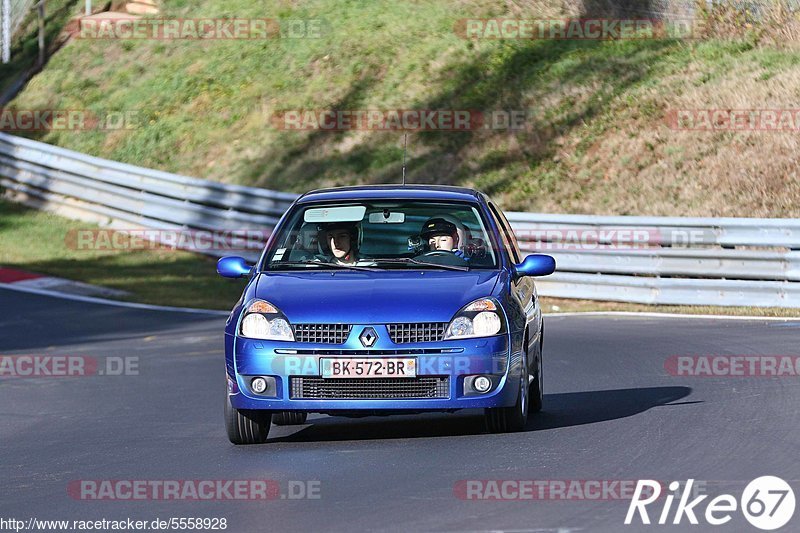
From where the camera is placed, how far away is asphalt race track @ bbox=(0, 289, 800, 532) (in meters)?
6.90

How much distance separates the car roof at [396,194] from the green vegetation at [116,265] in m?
10.5

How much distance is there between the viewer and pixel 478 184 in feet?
81.6

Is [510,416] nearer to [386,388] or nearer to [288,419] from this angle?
[386,388]

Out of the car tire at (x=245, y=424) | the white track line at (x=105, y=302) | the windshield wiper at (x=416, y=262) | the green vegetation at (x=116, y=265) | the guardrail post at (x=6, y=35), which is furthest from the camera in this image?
the guardrail post at (x=6, y=35)

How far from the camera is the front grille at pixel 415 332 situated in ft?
27.7

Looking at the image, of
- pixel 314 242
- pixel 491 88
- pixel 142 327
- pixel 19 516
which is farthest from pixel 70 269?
pixel 19 516

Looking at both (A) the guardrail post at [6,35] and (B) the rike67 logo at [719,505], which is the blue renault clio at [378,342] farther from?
(A) the guardrail post at [6,35]

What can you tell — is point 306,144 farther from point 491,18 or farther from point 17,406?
point 17,406

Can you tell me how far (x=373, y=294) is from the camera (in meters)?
8.62

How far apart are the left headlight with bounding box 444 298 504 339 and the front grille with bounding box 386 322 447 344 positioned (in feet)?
0.22

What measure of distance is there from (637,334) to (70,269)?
424 inches

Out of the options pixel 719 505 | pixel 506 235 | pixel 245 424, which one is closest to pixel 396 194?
pixel 506 235

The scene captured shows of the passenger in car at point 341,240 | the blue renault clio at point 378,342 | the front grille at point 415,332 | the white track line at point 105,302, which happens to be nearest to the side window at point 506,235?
the blue renault clio at point 378,342

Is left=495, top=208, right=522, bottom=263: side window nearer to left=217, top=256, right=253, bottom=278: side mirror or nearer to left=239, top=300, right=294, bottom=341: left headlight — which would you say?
left=217, top=256, right=253, bottom=278: side mirror
